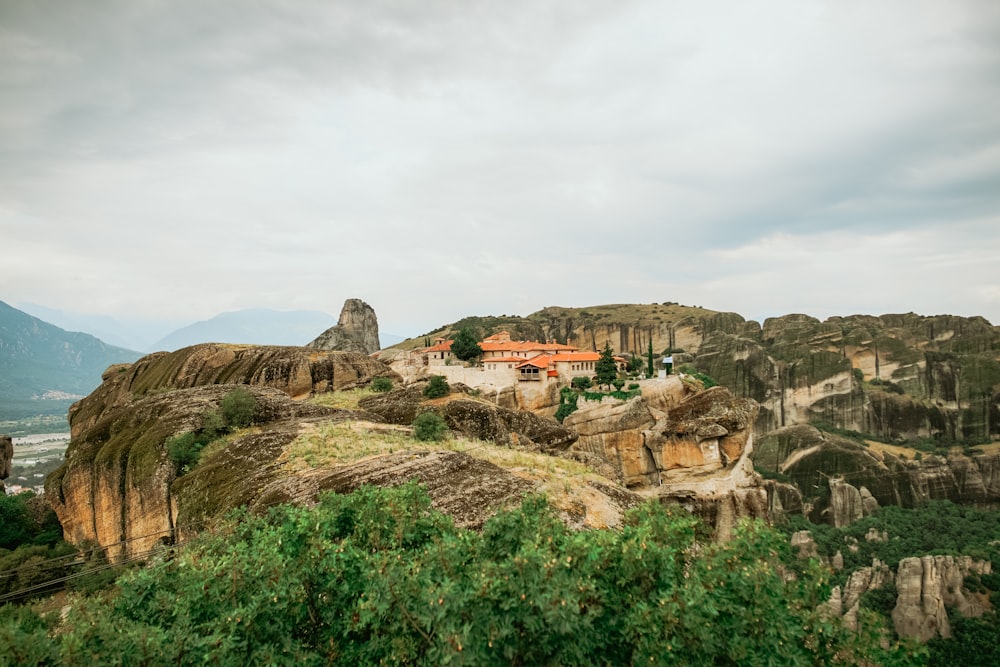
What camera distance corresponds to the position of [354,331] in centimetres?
13238

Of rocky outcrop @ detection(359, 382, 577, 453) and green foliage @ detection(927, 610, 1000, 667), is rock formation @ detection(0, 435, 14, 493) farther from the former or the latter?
green foliage @ detection(927, 610, 1000, 667)

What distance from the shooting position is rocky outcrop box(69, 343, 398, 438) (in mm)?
39750

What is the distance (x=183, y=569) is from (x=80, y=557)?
1887 cm

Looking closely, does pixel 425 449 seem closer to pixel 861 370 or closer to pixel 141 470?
pixel 141 470

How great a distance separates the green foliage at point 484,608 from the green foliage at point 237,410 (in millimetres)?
17060

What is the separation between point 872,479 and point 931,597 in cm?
3768

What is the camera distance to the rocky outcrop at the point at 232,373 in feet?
130


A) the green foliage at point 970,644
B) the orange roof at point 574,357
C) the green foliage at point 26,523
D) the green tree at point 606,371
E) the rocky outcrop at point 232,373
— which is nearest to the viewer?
the green foliage at point 26,523

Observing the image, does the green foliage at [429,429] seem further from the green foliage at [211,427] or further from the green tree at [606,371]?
the green tree at [606,371]

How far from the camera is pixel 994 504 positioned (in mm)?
78750

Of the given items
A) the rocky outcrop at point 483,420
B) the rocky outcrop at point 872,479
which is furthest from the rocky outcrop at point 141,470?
the rocky outcrop at point 872,479

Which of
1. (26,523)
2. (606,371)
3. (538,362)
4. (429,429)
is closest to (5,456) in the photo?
(26,523)

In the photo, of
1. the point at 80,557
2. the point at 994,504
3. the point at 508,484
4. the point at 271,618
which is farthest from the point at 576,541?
the point at 994,504

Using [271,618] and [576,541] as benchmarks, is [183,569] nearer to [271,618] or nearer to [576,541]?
[271,618]
